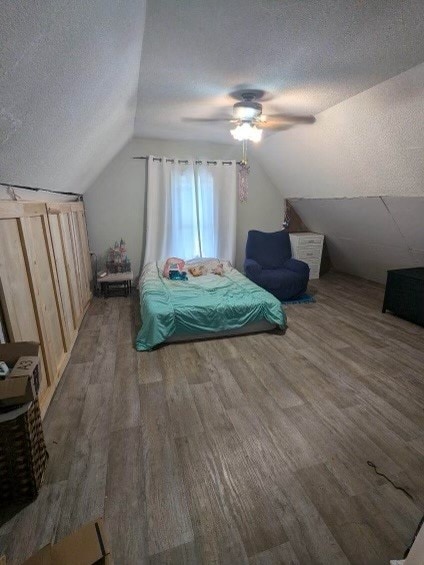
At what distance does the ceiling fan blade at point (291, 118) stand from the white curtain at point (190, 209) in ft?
5.77

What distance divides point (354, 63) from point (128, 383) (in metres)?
2.63

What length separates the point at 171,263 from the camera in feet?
12.7

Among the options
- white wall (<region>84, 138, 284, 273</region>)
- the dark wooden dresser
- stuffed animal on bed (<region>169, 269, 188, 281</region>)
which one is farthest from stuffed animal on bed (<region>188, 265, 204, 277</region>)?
the dark wooden dresser

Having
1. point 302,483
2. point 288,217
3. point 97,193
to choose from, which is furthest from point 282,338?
point 97,193

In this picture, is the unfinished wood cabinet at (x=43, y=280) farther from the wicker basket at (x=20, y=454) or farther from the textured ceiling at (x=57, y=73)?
the wicker basket at (x=20, y=454)

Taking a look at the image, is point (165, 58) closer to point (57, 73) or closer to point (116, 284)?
point (57, 73)

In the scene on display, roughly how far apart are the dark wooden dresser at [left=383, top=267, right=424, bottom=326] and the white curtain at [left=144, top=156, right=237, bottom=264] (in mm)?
2312

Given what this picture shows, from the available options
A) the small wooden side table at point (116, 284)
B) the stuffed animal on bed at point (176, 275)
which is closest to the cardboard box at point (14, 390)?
the stuffed animal on bed at point (176, 275)

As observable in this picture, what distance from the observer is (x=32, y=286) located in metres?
1.71

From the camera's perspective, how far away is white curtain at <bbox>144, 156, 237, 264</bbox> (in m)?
4.21

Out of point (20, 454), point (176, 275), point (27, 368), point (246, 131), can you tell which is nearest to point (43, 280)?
point (27, 368)

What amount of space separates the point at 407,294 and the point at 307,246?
5.84 feet

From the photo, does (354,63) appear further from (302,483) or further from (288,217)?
(288,217)

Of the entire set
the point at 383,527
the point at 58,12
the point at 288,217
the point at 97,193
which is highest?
the point at 58,12
